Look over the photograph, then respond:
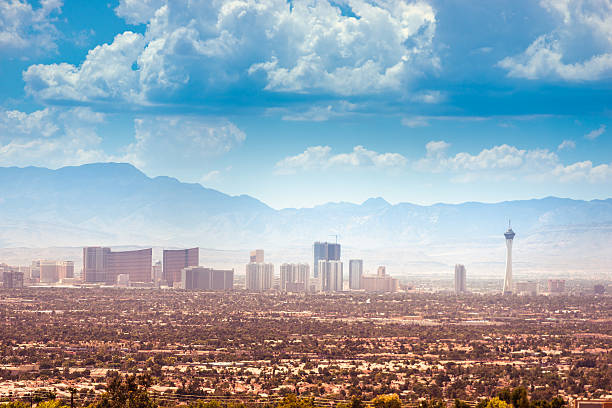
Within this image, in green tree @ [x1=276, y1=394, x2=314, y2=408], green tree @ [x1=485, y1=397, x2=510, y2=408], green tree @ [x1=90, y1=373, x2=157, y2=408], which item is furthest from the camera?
green tree @ [x1=90, y1=373, x2=157, y2=408]

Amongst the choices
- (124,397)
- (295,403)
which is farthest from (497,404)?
(124,397)

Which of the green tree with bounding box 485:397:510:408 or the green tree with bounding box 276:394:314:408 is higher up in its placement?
the green tree with bounding box 485:397:510:408

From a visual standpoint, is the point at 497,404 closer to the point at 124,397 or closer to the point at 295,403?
the point at 295,403

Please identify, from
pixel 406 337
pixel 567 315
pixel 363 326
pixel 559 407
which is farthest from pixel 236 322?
pixel 559 407

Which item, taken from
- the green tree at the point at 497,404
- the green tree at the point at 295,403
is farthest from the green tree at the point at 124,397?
the green tree at the point at 497,404

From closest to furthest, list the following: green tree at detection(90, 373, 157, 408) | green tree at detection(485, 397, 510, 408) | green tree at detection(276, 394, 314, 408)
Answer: green tree at detection(485, 397, 510, 408) → green tree at detection(276, 394, 314, 408) → green tree at detection(90, 373, 157, 408)

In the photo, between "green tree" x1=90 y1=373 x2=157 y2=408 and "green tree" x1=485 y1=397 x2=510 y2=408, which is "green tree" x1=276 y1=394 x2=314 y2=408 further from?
"green tree" x1=485 y1=397 x2=510 y2=408

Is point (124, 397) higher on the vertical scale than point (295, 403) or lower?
higher

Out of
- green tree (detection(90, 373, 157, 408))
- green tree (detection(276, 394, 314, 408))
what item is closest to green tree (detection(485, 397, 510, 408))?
green tree (detection(276, 394, 314, 408))

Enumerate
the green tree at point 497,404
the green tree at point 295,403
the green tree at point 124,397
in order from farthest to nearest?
the green tree at point 124,397 < the green tree at point 295,403 < the green tree at point 497,404

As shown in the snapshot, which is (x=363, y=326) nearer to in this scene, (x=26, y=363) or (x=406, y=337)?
(x=406, y=337)

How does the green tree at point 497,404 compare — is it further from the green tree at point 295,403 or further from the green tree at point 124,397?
the green tree at point 124,397
